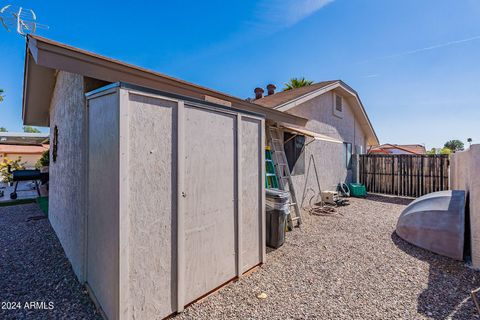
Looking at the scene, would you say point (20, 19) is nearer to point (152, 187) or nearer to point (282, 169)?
point (152, 187)

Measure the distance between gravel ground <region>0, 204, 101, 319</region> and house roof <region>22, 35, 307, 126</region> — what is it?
309 cm

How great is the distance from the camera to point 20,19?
4336 millimetres

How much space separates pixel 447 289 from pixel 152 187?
4.74m

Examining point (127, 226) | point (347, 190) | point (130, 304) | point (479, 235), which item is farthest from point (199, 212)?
point (347, 190)

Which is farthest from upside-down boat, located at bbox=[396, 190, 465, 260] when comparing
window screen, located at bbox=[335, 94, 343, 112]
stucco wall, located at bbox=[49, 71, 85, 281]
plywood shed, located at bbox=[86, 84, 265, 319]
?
window screen, located at bbox=[335, 94, 343, 112]

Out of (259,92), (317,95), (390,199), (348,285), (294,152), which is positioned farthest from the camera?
(259,92)

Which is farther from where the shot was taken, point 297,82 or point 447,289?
point 297,82

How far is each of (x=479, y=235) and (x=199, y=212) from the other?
5.15 m

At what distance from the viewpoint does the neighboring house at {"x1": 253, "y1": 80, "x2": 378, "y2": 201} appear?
800cm

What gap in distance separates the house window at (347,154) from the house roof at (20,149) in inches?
957

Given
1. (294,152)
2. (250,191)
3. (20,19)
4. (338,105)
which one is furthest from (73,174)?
(338,105)

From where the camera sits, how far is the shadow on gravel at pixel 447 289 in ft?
9.29

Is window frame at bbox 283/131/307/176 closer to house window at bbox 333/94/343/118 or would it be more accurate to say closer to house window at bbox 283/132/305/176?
house window at bbox 283/132/305/176

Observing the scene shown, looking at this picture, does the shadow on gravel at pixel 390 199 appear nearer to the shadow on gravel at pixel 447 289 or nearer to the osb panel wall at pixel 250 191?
the shadow on gravel at pixel 447 289
